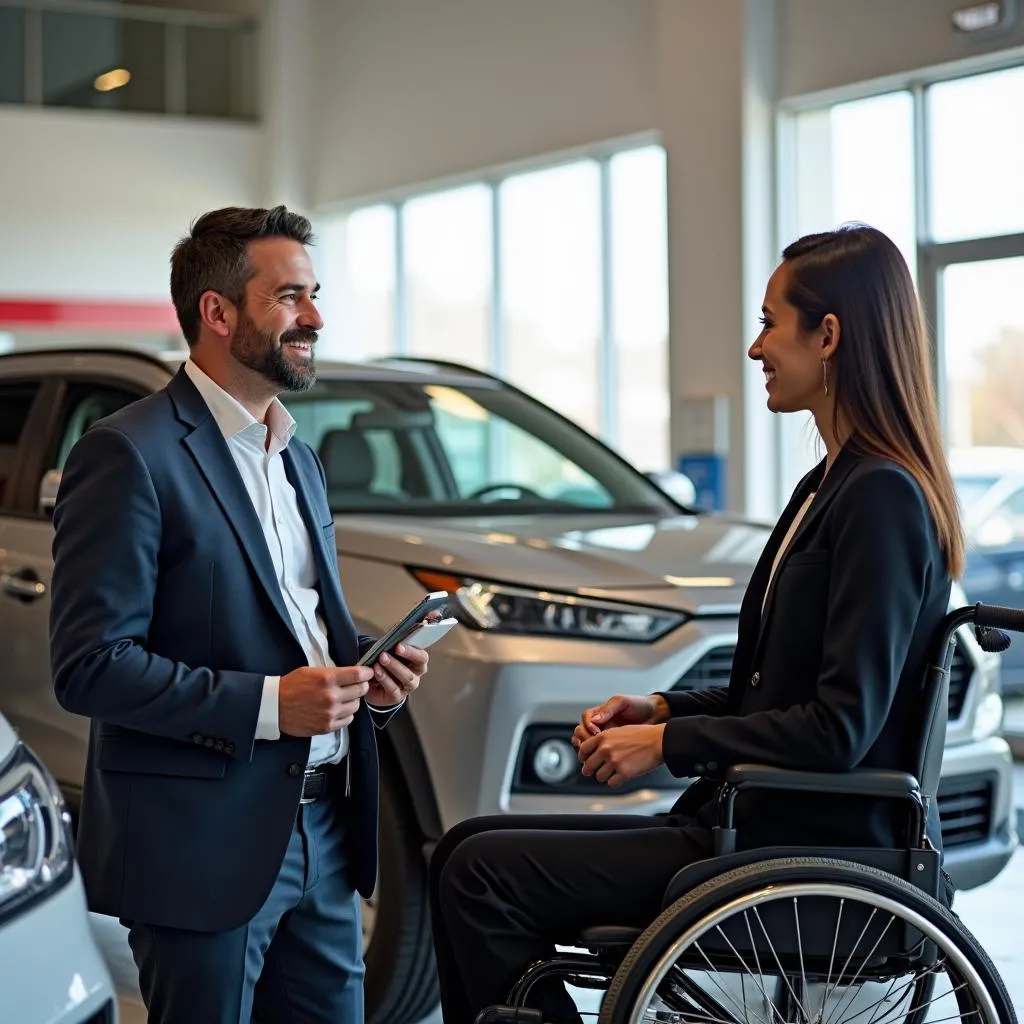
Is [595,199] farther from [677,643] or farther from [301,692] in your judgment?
[301,692]

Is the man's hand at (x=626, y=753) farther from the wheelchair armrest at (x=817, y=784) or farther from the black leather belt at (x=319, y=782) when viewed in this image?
the black leather belt at (x=319, y=782)

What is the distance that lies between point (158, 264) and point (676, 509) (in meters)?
10.1

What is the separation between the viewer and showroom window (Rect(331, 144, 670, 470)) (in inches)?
421

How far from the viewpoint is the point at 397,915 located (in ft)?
10.6

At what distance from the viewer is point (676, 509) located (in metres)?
4.39

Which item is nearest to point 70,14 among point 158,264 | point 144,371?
point 158,264

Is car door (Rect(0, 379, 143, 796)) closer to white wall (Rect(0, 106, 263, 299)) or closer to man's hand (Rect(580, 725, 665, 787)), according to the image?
man's hand (Rect(580, 725, 665, 787))

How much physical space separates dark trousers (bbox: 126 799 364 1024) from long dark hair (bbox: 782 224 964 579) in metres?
0.93

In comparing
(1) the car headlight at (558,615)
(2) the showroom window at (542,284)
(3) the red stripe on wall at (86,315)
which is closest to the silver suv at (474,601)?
(1) the car headlight at (558,615)

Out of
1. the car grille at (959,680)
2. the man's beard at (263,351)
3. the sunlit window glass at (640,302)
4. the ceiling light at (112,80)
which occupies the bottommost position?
the car grille at (959,680)

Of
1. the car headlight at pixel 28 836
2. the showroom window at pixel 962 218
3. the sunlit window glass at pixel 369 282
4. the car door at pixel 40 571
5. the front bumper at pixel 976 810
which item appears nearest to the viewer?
the car headlight at pixel 28 836

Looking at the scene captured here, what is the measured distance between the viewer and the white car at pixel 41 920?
1859mm

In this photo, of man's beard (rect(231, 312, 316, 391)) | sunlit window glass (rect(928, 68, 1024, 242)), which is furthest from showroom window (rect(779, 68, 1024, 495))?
man's beard (rect(231, 312, 316, 391))

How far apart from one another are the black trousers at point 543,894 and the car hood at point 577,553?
47.2 inches
